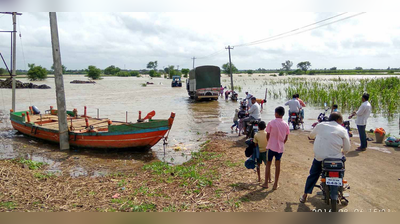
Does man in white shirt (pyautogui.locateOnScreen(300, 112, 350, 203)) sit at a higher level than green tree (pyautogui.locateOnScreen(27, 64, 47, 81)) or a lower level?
lower

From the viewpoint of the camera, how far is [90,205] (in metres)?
4.84

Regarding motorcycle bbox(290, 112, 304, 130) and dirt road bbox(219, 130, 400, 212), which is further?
motorcycle bbox(290, 112, 304, 130)

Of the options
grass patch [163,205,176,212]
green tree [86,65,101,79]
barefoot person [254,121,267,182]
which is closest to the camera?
grass patch [163,205,176,212]

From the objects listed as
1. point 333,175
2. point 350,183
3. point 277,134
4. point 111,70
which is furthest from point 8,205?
point 111,70

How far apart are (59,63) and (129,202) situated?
7045mm

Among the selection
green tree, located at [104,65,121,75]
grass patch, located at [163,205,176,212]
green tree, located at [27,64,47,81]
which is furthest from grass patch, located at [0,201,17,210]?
green tree, located at [104,65,121,75]

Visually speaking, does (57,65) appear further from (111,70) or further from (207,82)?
(111,70)

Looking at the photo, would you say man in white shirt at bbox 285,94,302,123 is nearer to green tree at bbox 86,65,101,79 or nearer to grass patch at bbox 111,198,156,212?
grass patch at bbox 111,198,156,212

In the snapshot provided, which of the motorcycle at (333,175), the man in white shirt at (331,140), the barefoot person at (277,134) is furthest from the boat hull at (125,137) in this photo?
the motorcycle at (333,175)

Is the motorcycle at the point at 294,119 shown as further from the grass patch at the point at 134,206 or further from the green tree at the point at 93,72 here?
the green tree at the point at 93,72

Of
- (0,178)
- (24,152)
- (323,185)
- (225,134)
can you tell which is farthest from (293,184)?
(24,152)

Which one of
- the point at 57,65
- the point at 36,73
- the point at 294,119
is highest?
the point at 36,73

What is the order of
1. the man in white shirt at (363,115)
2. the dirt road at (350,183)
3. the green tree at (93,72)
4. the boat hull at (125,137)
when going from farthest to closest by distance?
the green tree at (93,72), the boat hull at (125,137), the man in white shirt at (363,115), the dirt road at (350,183)

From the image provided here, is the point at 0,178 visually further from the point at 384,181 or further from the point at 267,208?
the point at 384,181
